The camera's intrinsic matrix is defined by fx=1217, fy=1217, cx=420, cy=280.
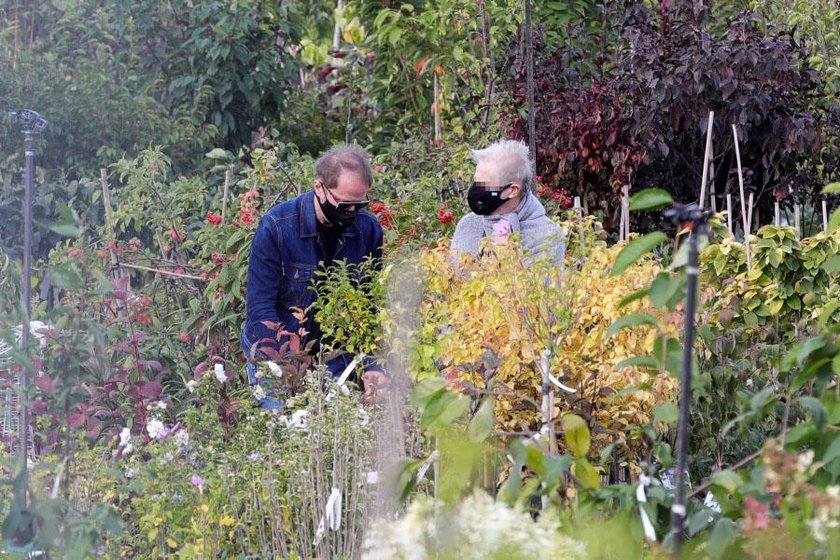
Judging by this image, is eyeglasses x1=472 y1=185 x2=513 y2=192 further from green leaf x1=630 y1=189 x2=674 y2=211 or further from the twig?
green leaf x1=630 y1=189 x2=674 y2=211

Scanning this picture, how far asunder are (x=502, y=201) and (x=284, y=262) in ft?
2.64

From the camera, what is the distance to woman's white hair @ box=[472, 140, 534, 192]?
427 centimetres

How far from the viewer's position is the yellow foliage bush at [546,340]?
10.7ft

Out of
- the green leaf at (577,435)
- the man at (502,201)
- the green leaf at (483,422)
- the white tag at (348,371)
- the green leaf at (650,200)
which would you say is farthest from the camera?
the man at (502,201)

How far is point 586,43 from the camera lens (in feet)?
23.5

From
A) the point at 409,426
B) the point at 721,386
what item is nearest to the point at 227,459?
the point at 409,426

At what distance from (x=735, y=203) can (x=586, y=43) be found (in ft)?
4.44

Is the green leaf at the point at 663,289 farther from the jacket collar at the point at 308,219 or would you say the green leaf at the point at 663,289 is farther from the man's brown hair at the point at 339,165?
the jacket collar at the point at 308,219

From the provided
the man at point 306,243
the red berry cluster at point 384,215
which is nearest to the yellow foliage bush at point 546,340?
the man at point 306,243

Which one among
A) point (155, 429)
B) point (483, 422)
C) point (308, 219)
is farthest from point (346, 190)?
point (483, 422)

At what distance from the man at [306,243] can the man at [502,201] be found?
38cm

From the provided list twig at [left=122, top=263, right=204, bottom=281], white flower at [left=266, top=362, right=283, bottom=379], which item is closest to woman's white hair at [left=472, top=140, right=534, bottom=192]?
white flower at [left=266, top=362, right=283, bottom=379]

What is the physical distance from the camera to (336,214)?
4.30 meters

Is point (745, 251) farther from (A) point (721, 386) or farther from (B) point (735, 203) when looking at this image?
(B) point (735, 203)
